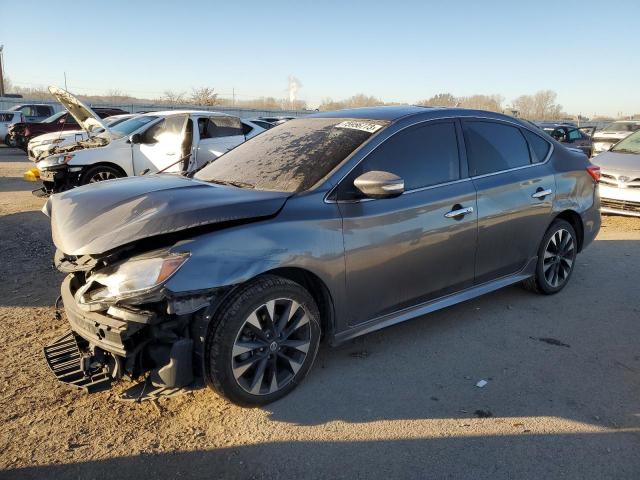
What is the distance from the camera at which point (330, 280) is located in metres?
3.20

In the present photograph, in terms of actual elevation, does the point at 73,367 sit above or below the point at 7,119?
below

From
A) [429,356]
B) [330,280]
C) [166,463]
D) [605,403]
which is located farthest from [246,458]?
[605,403]

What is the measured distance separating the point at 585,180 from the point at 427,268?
97.5 inches

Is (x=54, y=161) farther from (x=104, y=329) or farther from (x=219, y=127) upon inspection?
(x=104, y=329)

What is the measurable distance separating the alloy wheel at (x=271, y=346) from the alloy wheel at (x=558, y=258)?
9.07 feet

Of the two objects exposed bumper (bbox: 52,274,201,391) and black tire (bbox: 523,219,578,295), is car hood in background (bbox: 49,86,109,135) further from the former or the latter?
black tire (bbox: 523,219,578,295)

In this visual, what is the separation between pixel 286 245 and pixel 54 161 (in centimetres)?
703

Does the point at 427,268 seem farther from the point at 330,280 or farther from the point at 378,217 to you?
the point at 330,280

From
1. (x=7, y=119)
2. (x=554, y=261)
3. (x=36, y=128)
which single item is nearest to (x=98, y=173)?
(x=554, y=261)

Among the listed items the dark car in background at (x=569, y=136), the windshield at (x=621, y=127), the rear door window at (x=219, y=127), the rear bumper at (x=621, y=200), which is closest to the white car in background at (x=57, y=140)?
the rear door window at (x=219, y=127)

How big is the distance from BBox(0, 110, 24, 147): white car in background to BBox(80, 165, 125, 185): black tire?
15472 mm

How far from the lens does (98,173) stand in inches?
353

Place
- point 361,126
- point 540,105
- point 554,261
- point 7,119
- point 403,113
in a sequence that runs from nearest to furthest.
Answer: point 361,126 < point 403,113 < point 554,261 < point 7,119 < point 540,105

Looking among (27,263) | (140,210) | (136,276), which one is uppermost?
(140,210)
